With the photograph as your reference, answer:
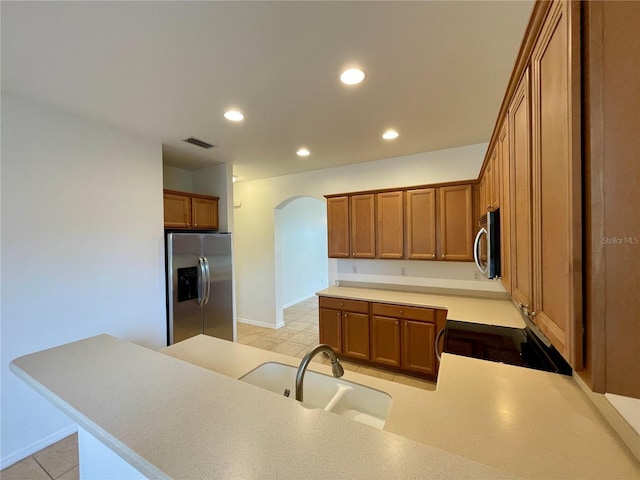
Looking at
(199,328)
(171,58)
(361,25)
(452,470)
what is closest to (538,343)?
(452,470)

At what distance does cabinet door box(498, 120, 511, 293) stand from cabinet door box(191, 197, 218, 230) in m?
3.42

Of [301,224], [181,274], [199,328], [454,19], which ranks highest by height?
[454,19]

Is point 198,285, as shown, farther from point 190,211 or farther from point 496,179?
point 496,179

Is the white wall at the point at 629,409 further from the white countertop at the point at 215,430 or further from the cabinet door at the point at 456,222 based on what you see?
the cabinet door at the point at 456,222

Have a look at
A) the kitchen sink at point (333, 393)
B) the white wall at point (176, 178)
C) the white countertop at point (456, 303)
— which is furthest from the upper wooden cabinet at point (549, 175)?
the white wall at point (176, 178)

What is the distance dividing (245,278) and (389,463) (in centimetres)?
471

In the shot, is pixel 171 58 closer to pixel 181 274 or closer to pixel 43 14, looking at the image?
pixel 43 14

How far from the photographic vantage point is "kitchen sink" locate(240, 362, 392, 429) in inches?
49.3

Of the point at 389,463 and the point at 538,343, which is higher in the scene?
the point at 389,463

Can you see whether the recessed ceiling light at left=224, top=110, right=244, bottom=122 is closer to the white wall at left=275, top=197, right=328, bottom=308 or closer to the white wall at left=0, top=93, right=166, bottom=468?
the white wall at left=0, top=93, right=166, bottom=468

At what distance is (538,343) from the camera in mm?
1759

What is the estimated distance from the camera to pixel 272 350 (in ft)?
12.5

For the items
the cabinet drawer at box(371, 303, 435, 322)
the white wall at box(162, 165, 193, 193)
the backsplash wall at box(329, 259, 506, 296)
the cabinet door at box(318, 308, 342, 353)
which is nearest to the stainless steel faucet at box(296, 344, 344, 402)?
the cabinet drawer at box(371, 303, 435, 322)

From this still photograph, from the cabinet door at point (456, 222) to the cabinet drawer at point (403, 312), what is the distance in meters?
0.70
